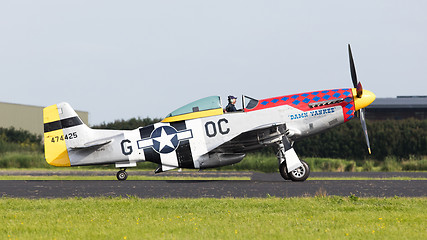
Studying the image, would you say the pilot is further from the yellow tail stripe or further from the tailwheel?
the yellow tail stripe

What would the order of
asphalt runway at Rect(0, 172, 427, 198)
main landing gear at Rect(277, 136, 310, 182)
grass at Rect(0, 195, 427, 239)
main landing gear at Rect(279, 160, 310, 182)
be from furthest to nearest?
1. main landing gear at Rect(279, 160, 310, 182)
2. main landing gear at Rect(277, 136, 310, 182)
3. asphalt runway at Rect(0, 172, 427, 198)
4. grass at Rect(0, 195, 427, 239)

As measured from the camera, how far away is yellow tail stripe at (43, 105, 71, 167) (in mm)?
19891

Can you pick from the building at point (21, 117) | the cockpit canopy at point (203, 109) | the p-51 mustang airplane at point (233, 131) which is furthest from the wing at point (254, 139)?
the building at point (21, 117)

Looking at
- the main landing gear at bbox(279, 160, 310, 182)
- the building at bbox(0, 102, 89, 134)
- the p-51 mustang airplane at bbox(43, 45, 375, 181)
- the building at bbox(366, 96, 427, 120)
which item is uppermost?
the building at bbox(0, 102, 89, 134)

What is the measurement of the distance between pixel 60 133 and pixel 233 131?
6416mm

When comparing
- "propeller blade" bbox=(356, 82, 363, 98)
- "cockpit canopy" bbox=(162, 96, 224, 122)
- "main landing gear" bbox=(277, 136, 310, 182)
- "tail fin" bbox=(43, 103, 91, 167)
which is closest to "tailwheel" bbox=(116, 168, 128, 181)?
Result: "tail fin" bbox=(43, 103, 91, 167)

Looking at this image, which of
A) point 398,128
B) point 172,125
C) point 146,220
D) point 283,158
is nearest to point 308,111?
point 283,158

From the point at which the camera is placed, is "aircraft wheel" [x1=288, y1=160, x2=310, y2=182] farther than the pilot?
No

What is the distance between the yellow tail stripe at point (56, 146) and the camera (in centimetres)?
1989

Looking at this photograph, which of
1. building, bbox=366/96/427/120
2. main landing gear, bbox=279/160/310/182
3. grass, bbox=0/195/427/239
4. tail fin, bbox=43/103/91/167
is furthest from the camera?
building, bbox=366/96/427/120

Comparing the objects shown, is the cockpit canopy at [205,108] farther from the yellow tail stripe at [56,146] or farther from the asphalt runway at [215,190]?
the yellow tail stripe at [56,146]

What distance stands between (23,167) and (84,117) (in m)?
30.6

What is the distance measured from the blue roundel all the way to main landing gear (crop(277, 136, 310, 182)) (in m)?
3.63

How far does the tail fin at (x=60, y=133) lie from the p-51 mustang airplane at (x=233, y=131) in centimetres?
93
